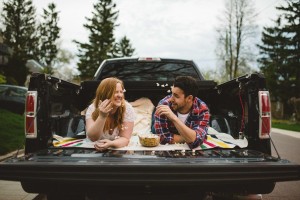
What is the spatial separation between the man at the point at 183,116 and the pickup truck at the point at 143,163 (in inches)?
8.0

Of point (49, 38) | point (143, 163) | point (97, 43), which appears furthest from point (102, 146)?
point (49, 38)

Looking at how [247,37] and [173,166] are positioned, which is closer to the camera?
[173,166]

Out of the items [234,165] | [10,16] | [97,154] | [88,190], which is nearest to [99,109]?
[97,154]

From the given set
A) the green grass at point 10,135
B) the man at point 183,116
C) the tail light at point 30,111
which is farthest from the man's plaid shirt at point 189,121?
the green grass at point 10,135

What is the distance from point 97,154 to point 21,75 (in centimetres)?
3205

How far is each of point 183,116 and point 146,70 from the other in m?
2.13

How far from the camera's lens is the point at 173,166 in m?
2.24

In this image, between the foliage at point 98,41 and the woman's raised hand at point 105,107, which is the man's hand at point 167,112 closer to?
A: the woman's raised hand at point 105,107

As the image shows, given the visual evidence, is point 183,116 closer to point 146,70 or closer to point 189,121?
point 189,121

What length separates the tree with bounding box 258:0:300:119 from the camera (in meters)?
30.8

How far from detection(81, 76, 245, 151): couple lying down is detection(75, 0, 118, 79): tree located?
127 feet

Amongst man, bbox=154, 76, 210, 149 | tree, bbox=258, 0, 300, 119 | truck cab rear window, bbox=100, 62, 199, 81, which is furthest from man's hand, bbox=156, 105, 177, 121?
tree, bbox=258, 0, 300, 119

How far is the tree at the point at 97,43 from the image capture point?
137ft

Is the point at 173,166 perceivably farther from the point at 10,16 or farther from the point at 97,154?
the point at 10,16
